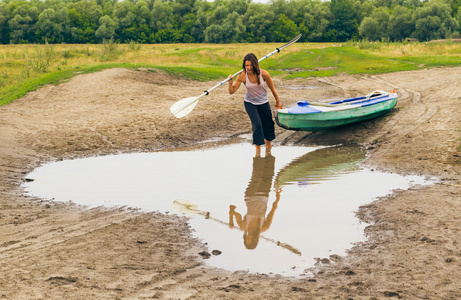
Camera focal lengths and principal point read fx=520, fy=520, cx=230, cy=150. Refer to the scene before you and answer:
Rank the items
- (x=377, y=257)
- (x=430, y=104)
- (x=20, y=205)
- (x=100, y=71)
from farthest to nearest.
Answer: (x=100, y=71)
(x=430, y=104)
(x=20, y=205)
(x=377, y=257)

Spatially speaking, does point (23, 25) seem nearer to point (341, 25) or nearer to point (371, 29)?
point (371, 29)

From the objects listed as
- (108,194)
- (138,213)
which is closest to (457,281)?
(138,213)

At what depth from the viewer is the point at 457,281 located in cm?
447

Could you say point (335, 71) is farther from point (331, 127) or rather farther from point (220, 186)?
point (220, 186)

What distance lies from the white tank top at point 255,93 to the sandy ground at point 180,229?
2.38m

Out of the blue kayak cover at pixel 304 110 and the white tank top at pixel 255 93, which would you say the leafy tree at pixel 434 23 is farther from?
the white tank top at pixel 255 93

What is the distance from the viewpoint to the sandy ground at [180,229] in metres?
4.43

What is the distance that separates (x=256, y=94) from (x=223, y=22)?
292ft

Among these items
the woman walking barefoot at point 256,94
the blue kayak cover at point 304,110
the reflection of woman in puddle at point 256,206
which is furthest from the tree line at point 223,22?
the reflection of woman in puddle at point 256,206

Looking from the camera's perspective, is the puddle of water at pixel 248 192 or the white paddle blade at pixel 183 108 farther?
the white paddle blade at pixel 183 108

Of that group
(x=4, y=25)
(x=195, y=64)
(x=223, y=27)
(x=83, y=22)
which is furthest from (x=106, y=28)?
(x=195, y=64)

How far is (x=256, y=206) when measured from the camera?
7.35 m

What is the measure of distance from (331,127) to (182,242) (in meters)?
7.66

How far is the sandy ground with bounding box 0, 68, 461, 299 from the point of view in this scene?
14.5 feet
